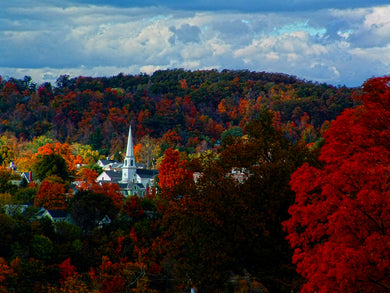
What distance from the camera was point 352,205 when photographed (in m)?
14.8

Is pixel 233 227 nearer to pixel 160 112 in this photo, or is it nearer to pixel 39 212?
pixel 39 212

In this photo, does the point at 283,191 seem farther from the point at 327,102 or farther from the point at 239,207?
the point at 327,102

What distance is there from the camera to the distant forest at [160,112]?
14810cm

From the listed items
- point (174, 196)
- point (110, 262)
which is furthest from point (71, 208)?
point (174, 196)

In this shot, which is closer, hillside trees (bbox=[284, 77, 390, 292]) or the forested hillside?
hillside trees (bbox=[284, 77, 390, 292])

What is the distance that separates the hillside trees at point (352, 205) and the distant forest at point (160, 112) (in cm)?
11471

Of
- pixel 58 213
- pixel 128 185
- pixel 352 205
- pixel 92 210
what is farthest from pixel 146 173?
pixel 352 205

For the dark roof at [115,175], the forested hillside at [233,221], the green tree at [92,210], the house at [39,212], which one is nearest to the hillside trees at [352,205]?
the forested hillside at [233,221]

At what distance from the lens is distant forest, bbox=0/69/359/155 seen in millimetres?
148100

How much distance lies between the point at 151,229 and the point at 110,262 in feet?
21.7

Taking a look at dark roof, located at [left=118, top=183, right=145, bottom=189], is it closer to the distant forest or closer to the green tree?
the green tree

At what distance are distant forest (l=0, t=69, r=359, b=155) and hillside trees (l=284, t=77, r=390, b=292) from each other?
115 m

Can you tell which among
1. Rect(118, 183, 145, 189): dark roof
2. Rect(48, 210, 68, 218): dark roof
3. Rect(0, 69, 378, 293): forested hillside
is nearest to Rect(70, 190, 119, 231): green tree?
Rect(0, 69, 378, 293): forested hillside

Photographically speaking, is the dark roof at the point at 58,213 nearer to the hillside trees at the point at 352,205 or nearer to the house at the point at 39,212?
the house at the point at 39,212
